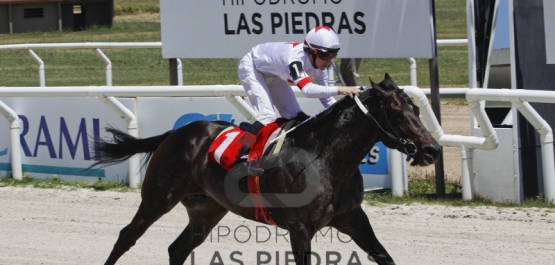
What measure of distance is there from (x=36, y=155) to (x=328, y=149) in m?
4.91

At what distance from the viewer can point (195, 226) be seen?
6023 mm

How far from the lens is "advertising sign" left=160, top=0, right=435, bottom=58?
7.94m

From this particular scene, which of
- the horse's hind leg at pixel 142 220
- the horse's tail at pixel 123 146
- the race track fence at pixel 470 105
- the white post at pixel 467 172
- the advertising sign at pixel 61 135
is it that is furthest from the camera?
the advertising sign at pixel 61 135

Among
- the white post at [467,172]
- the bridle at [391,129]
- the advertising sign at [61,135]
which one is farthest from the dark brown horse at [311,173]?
the advertising sign at [61,135]

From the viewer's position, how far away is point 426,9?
25.8 feet

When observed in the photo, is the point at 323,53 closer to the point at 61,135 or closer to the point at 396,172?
the point at 396,172

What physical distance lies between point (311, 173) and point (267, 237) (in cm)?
190

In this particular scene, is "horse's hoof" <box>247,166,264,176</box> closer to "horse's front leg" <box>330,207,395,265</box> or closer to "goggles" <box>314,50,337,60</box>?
"horse's front leg" <box>330,207,395,265</box>

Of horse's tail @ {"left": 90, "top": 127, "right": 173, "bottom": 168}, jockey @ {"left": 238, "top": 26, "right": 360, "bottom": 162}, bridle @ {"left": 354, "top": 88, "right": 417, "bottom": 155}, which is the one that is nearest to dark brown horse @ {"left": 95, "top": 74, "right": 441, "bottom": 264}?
bridle @ {"left": 354, "top": 88, "right": 417, "bottom": 155}

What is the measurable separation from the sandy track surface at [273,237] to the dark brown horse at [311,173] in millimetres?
738

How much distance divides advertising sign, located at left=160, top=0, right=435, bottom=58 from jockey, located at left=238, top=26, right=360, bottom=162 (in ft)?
7.59

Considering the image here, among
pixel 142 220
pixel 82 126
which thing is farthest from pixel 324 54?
pixel 82 126

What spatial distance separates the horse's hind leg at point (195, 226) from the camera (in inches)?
236

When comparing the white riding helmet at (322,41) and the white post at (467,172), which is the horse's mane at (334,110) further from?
the white post at (467,172)
